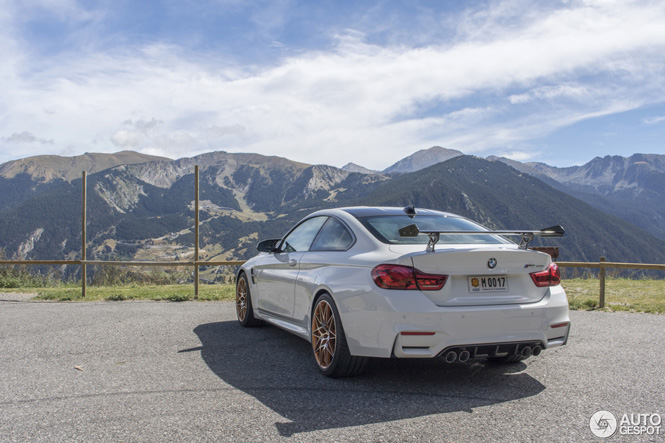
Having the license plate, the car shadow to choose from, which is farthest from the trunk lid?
the car shadow

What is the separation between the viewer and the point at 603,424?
134 inches

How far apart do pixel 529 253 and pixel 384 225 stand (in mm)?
1296

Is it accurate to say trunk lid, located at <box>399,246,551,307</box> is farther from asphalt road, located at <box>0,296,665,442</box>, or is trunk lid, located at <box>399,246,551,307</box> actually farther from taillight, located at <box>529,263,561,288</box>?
asphalt road, located at <box>0,296,665,442</box>

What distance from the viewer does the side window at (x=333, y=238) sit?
4930 millimetres

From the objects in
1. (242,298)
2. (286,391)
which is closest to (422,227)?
(286,391)

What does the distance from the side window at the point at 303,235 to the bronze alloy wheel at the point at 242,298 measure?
1213 millimetres

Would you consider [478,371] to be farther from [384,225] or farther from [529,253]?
[384,225]

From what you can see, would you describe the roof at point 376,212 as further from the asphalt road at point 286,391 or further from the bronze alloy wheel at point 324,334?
the asphalt road at point 286,391

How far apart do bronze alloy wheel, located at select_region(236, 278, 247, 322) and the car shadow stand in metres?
1.29

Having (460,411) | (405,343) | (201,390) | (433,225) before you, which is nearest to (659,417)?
(460,411)

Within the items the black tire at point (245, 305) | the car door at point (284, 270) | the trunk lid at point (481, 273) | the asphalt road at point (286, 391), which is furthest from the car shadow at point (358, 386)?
the black tire at point (245, 305)

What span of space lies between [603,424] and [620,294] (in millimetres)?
9145

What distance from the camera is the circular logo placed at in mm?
3264

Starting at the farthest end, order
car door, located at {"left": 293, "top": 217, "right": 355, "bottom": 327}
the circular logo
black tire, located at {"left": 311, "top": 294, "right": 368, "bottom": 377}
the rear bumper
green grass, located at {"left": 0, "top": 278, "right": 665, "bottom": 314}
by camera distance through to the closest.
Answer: green grass, located at {"left": 0, "top": 278, "right": 665, "bottom": 314}
car door, located at {"left": 293, "top": 217, "right": 355, "bottom": 327}
black tire, located at {"left": 311, "top": 294, "right": 368, "bottom": 377}
the rear bumper
the circular logo
